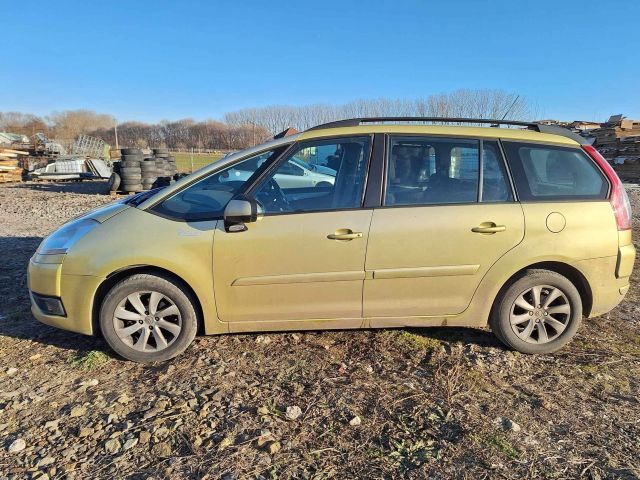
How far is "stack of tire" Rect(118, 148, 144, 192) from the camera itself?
1536 cm

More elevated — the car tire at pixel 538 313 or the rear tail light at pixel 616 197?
the rear tail light at pixel 616 197

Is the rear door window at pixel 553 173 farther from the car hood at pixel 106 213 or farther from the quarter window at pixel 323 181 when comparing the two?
the car hood at pixel 106 213

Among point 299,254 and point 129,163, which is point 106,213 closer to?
point 299,254

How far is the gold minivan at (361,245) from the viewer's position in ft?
10.4

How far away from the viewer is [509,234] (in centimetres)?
325

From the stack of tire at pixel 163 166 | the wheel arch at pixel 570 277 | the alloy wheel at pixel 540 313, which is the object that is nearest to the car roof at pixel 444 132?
the wheel arch at pixel 570 277

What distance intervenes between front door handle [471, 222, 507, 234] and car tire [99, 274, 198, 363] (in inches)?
86.0

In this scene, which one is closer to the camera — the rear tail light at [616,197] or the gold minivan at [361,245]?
the gold minivan at [361,245]

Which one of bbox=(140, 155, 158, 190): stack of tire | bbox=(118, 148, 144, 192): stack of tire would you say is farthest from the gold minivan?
bbox=(140, 155, 158, 190): stack of tire

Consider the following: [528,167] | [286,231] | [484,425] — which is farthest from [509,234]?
[286,231]

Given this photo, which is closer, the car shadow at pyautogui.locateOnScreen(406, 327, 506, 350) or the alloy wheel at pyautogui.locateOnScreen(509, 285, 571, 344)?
the alloy wheel at pyautogui.locateOnScreen(509, 285, 571, 344)

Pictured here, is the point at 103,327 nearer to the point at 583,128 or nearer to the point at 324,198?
the point at 324,198

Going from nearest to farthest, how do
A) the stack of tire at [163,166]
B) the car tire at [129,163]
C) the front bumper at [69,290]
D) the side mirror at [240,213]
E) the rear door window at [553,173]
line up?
the side mirror at [240,213]
the front bumper at [69,290]
the rear door window at [553,173]
the car tire at [129,163]
the stack of tire at [163,166]

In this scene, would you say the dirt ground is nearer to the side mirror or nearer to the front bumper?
the front bumper
